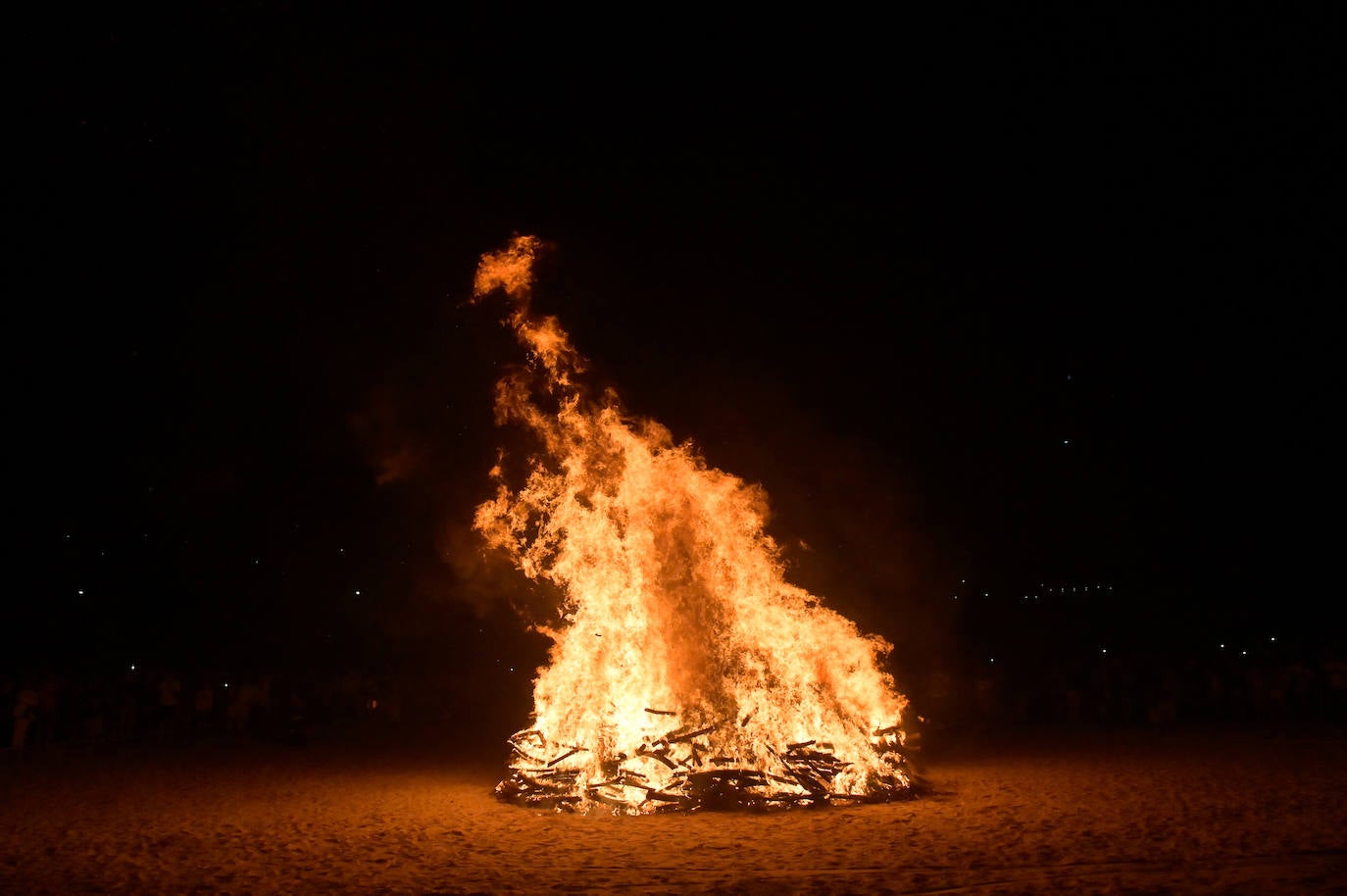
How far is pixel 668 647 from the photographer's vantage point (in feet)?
43.3

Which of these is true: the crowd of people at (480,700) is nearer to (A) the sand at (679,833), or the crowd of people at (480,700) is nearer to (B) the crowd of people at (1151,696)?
(B) the crowd of people at (1151,696)

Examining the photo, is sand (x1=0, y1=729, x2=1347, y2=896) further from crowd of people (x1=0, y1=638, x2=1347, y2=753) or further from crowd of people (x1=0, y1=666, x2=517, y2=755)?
crowd of people (x1=0, y1=638, x2=1347, y2=753)

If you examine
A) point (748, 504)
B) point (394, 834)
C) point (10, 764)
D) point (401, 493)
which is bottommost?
point (394, 834)

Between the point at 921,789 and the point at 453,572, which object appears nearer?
the point at 921,789

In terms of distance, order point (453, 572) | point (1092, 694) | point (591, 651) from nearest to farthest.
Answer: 1. point (591, 651)
2. point (1092, 694)
3. point (453, 572)

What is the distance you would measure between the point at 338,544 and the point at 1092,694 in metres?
23.4

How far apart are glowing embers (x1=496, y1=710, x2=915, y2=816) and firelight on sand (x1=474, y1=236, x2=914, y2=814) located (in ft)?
0.06

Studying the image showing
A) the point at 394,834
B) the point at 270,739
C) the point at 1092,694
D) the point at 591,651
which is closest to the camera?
the point at 394,834

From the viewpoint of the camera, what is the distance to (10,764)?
573 inches

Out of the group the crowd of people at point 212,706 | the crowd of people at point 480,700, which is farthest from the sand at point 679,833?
the crowd of people at point 480,700

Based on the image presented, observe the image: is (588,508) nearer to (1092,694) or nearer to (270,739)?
(270,739)

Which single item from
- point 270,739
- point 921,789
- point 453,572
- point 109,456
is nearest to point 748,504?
point 921,789

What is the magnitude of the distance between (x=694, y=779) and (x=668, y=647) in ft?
5.50

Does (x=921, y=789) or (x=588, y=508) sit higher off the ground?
(x=588, y=508)
